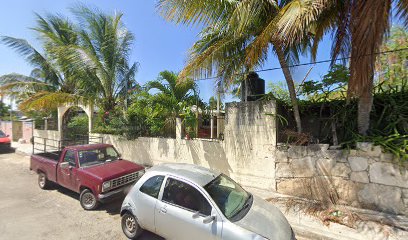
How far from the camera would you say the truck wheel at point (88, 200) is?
206 inches

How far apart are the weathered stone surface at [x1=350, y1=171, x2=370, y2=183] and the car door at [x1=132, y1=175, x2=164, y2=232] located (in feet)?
14.0

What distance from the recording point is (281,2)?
5.23 meters

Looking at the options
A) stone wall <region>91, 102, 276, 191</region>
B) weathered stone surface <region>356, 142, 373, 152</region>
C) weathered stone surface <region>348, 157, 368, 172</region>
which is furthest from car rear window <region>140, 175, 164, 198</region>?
weathered stone surface <region>356, 142, 373, 152</region>

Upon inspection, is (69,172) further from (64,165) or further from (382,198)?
(382,198)

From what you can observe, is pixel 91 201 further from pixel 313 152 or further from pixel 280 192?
pixel 313 152

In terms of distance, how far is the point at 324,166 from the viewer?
514cm

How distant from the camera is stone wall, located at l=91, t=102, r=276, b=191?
231 inches

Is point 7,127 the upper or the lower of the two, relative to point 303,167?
upper

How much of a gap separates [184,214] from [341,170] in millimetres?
3875

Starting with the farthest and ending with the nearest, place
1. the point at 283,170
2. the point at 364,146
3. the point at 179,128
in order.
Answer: the point at 179,128 → the point at 283,170 → the point at 364,146

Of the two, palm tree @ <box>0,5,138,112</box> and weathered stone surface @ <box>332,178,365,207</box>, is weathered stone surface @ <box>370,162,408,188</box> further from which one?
palm tree @ <box>0,5,138,112</box>

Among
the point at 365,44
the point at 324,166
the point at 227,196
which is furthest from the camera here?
the point at 324,166

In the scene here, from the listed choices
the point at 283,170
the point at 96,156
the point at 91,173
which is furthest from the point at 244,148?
the point at 96,156

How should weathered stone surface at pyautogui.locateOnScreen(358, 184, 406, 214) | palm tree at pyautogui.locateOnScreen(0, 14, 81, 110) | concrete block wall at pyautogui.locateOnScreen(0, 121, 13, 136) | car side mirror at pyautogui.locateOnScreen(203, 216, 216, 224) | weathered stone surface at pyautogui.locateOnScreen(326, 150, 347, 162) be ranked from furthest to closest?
concrete block wall at pyautogui.locateOnScreen(0, 121, 13, 136), palm tree at pyautogui.locateOnScreen(0, 14, 81, 110), weathered stone surface at pyautogui.locateOnScreen(326, 150, 347, 162), weathered stone surface at pyautogui.locateOnScreen(358, 184, 406, 214), car side mirror at pyautogui.locateOnScreen(203, 216, 216, 224)
